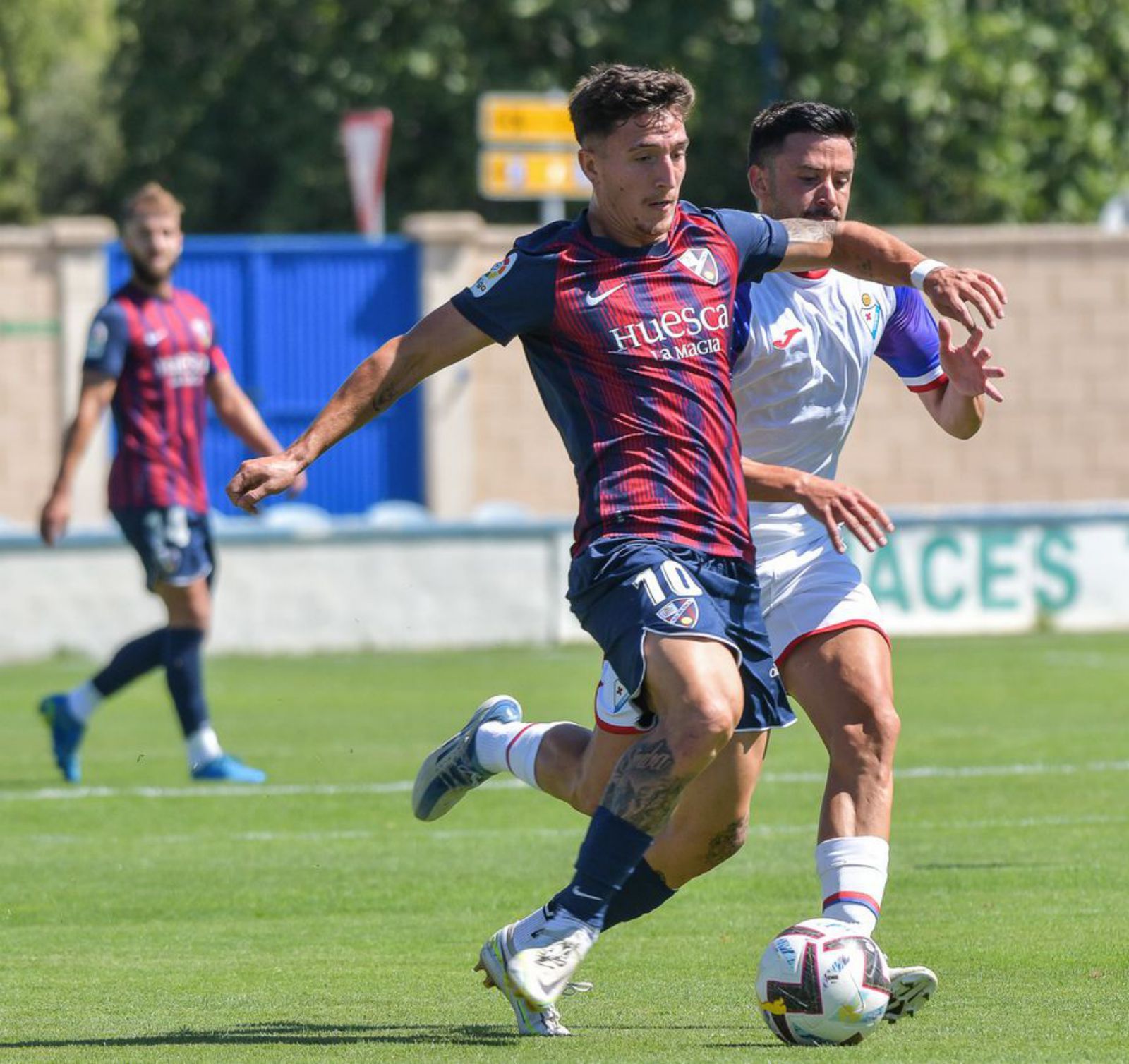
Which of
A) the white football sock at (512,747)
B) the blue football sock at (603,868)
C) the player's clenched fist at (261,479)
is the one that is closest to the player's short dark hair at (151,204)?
the white football sock at (512,747)

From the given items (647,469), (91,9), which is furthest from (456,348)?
(91,9)

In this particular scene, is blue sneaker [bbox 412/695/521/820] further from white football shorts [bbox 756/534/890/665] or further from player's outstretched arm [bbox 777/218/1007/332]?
player's outstretched arm [bbox 777/218/1007/332]

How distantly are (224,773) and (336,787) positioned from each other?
488 millimetres

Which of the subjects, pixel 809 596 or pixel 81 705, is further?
pixel 81 705

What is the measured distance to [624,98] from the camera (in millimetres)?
5648

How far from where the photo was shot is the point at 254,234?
30.3m

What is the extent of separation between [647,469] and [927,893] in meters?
2.46

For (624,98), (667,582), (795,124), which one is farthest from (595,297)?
(795,124)

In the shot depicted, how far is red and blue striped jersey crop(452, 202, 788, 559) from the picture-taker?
18.5ft

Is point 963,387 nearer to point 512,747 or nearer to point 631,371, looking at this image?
point 631,371

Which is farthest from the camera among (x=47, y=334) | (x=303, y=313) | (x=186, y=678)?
(x=303, y=313)

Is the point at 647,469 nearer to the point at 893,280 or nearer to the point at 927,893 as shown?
the point at 893,280

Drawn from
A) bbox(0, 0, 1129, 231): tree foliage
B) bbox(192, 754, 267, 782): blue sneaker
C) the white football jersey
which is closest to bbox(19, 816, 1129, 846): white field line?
bbox(192, 754, 267, 782): blue sneaker

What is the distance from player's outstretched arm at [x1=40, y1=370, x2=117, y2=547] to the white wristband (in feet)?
18.3
